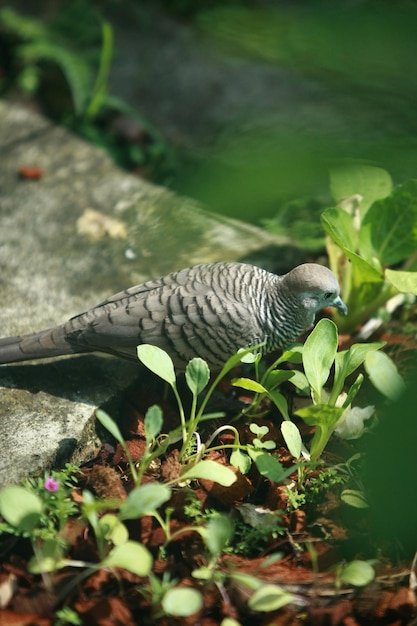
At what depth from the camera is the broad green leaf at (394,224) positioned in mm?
2924

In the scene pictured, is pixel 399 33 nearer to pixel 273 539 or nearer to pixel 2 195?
pixel 273 539

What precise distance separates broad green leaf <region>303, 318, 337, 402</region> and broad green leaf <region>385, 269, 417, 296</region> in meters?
0.40

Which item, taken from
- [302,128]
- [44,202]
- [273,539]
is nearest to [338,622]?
[273,539]

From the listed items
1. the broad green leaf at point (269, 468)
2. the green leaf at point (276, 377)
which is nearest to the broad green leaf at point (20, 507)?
the broad green leaf at point (269, 468)

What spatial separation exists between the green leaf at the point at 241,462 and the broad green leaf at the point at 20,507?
779 mm

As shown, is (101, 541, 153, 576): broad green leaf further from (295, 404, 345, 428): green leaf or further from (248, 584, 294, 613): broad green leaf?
(295, 404, 345, 428): green leaf

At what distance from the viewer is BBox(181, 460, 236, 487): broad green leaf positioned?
2201 mm

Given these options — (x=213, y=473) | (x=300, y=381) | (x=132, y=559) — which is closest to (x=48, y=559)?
(x=132, y=559)

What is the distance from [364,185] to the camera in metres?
3.19

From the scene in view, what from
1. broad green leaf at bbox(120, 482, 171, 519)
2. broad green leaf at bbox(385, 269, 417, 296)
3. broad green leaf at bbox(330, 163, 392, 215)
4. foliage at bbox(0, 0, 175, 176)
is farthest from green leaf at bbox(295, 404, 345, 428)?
foliage at bbox(0, 0, 175, 176)

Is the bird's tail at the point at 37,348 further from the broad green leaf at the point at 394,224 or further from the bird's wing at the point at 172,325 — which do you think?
the broad green leaf at the point at 394,224

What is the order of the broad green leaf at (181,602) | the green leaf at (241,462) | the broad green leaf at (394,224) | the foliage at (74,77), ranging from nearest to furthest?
the broad green leaf at (181,602)
the green leaf at (241,462)
the broad green leaf at (394,224)
the foliage at (74,77)

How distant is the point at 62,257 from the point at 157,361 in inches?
53.8

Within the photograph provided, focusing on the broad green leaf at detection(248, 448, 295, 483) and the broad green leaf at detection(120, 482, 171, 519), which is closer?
the broad green leaf at detection(120, 482, 171, 519)
